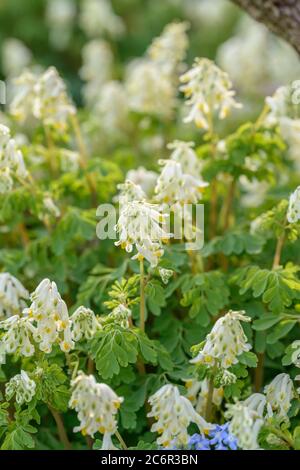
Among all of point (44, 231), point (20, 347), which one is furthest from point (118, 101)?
point (20, 347)

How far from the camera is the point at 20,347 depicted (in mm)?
2646

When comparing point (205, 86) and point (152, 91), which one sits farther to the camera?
point (152, 91)

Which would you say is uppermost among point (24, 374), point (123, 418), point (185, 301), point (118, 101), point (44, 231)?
point (118, 101)

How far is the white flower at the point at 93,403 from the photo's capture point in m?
2.29

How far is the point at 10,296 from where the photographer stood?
3057 mm

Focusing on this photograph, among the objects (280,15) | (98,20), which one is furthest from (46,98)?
(98,20)

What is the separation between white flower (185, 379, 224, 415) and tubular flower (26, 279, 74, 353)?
1.91 ft

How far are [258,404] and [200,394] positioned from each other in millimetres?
299

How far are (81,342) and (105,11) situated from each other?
14.3 feet

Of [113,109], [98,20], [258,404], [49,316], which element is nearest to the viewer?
[49,316]

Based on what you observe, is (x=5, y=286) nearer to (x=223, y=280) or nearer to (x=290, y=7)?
(x=223, y=280)

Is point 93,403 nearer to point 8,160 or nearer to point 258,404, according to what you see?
point 258,404

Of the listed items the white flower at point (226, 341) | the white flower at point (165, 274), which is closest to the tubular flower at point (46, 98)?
the white flower at point (165, 274)

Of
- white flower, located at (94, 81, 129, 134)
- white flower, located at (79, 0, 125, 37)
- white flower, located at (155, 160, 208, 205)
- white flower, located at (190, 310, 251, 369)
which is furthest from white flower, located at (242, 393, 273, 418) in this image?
Answer: white flower, located at (79, 0, 125, 37)
